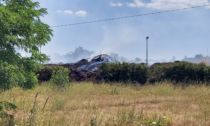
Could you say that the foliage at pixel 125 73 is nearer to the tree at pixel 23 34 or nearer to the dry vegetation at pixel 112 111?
the dry vegetation at pixel 112 111

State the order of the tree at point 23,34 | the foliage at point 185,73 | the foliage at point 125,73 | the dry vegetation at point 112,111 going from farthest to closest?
the foliage at point 125,73
the foliage at point 185,73
the dry vegetation at point 112,111
the tree at point 23,34

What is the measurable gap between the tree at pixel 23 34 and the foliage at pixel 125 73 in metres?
17.6

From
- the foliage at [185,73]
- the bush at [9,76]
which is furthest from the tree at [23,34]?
the foliage at [185,73]

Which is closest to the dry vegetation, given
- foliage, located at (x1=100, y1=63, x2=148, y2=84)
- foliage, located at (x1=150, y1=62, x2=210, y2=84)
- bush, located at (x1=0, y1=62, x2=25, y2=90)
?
bush, located at (x1=0, y1=62, x2=25, y2=90)

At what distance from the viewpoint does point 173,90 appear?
64.6 ft

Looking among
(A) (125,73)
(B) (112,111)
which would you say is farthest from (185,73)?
(B) (112,111)

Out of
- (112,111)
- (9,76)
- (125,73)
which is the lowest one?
(112,111)

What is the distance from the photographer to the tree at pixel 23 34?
717 cm

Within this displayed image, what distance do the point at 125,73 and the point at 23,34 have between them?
18.7 metres

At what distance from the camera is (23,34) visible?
7738 millimetres

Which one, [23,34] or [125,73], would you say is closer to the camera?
[23,34]

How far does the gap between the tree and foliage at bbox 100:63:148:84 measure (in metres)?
17.6

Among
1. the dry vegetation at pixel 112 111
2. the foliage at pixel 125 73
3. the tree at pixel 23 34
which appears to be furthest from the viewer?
the foliage at pixel 125 73

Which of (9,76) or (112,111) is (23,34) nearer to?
(9,76)
